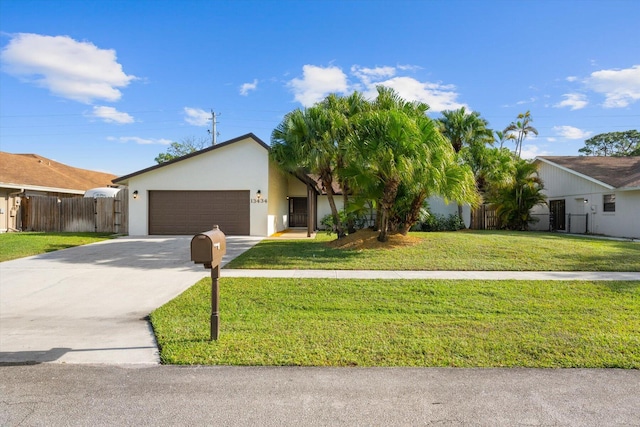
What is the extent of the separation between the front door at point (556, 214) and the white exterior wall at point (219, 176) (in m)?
17.0

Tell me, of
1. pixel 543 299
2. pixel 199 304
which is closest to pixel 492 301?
pixel 543 299

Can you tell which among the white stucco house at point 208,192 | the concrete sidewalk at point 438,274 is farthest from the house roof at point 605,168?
the white stucco house at point 208,192

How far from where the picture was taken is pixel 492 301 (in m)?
6.27

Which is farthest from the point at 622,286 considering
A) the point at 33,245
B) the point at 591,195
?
the point at 33,245

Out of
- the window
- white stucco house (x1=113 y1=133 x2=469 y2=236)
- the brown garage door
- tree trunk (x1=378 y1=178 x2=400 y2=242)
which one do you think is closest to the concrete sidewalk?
tree trunk (x1=378 y1=178 x2=400 y2=242)

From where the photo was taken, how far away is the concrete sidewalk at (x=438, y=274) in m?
8.12

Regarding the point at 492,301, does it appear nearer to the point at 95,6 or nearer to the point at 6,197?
the point at 95,6

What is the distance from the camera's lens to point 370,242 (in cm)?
1203

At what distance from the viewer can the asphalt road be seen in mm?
2826

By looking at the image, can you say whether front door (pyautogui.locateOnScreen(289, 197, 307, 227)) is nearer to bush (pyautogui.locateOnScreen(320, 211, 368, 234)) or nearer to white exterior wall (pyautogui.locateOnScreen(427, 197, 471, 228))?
bush (pyautogui.locateOnScreen(320, 211, 368, 234))

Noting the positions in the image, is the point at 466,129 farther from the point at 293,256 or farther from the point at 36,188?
the point at 36,188

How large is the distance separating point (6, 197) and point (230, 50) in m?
14.2

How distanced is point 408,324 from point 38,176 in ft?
83.9

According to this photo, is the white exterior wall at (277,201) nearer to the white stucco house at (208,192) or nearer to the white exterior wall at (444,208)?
the white stucco house at (208,192)
